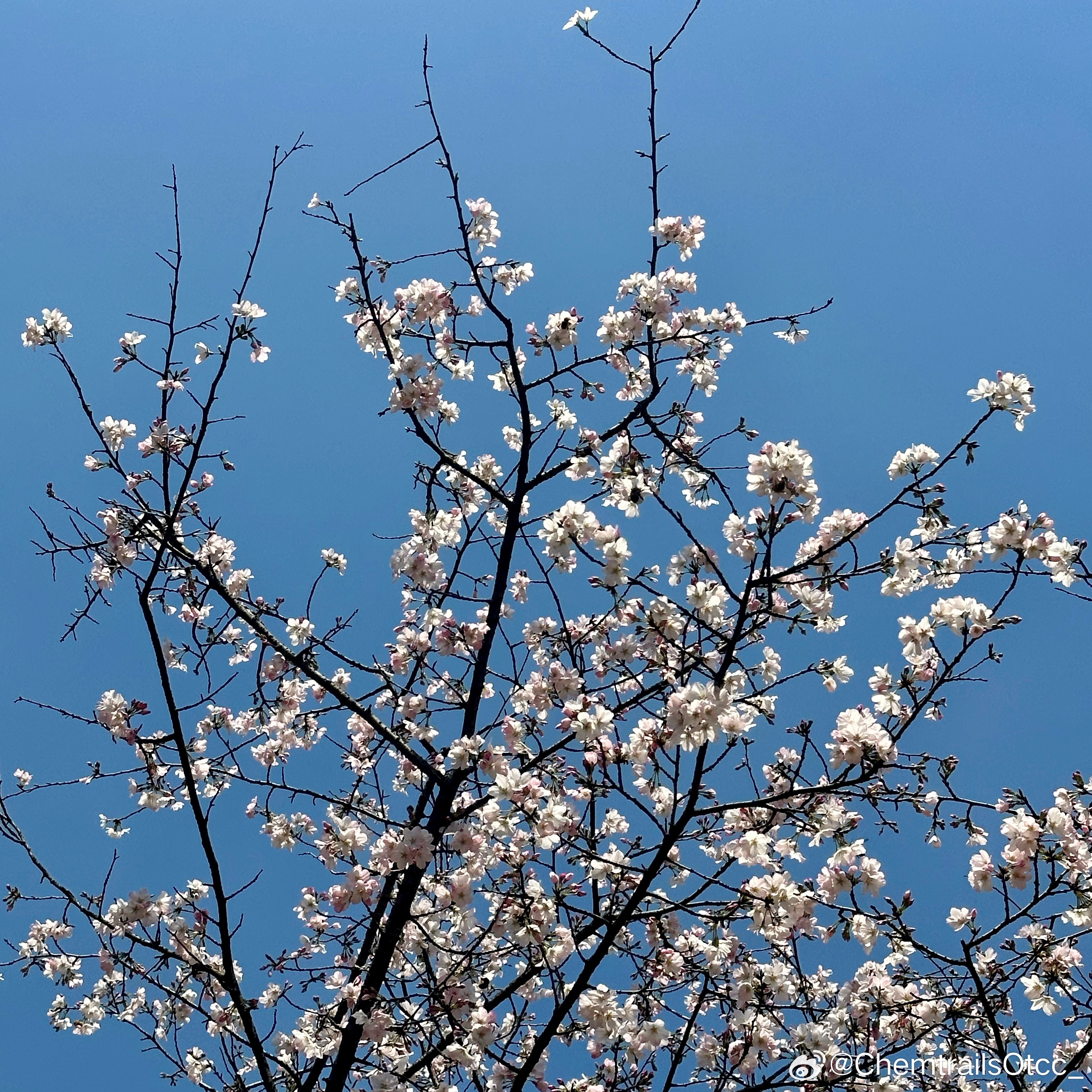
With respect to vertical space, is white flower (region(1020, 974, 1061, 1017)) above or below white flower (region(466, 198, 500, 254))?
below

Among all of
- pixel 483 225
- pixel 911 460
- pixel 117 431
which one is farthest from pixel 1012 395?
pixel 117 431

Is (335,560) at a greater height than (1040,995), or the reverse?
(335,560)

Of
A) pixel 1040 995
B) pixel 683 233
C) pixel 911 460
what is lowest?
pixel 1040 995

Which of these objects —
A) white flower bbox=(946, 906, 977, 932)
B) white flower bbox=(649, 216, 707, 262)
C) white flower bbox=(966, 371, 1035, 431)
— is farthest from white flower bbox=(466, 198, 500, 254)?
white flower bbox=(946, 906, 977, 932)

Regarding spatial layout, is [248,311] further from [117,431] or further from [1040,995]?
[1040,995]

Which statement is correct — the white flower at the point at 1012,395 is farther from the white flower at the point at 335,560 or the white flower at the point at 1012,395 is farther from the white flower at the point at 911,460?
the white flower at the point at 335,560

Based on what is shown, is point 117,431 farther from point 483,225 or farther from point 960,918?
point 960,918

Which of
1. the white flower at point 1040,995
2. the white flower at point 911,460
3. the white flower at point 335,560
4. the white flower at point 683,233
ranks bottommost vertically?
the white flower at point 1040,995

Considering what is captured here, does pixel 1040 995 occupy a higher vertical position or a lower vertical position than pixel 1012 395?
lower

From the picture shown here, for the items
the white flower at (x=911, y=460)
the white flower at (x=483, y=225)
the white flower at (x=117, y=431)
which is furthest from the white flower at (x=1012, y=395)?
the white flower at (x=117, y=431)

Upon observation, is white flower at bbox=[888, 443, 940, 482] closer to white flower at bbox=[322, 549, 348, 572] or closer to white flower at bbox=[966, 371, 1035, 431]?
white flower at bbox=[966, 371, 1035, 431]

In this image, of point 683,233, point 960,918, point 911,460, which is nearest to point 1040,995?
point 960,918

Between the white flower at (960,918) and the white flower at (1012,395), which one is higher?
the white flower at (1012,395)

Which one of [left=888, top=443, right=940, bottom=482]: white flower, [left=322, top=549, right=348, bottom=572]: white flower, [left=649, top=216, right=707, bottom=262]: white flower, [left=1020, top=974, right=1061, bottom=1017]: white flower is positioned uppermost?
[left=649, top=216, right=707, bottom=262]: white flower
